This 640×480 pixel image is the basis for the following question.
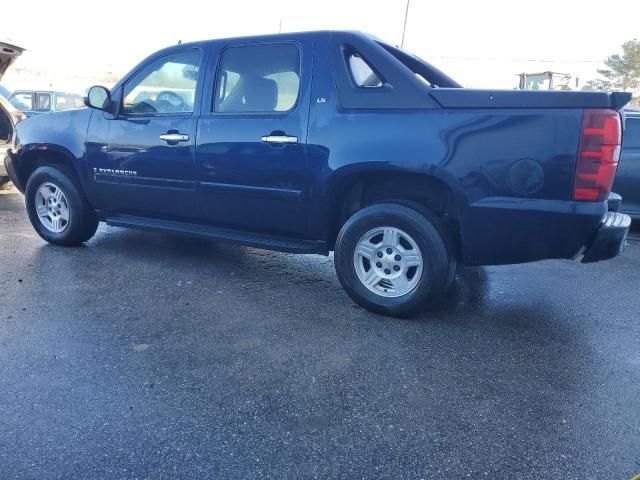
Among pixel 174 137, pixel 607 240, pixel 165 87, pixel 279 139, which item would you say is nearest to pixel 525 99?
pixel 607 240

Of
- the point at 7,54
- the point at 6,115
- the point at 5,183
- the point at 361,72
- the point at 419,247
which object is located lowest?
the point at 5,183

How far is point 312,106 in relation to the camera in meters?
3.55

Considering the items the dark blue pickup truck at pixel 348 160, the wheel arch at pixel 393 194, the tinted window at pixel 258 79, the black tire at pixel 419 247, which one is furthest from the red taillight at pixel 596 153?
the tinted window at pixel 258 79

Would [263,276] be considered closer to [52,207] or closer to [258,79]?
[258,79]

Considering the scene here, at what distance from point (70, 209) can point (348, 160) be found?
2826mm

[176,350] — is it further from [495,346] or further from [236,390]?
[495,346]

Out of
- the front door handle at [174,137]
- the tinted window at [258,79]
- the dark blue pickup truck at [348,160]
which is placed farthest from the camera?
the front door handle at [174,137]

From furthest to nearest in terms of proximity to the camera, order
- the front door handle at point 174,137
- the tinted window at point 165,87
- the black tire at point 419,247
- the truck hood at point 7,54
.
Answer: the truck hood at point 7,54 → the tinted window at point 165,87 → the front door handle at point 174,137 → the black tire at point 419,247

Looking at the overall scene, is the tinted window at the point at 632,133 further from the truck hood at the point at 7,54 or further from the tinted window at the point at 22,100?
the tinted window at the point at 22,100

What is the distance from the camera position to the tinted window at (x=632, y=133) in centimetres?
636

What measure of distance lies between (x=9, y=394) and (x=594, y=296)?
4.03 metres

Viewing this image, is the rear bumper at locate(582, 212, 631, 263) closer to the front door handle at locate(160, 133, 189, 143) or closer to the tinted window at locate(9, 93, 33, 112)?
the front door handle at locate(160, 133, 189, 143)

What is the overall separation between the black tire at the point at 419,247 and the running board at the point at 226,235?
0.29m

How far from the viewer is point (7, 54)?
286 inches
